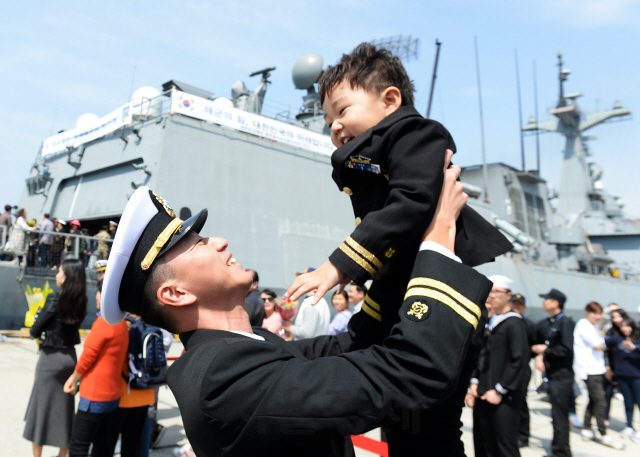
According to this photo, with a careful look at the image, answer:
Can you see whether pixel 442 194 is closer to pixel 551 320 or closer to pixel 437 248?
pixel 437 248

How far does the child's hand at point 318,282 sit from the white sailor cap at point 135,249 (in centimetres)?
41

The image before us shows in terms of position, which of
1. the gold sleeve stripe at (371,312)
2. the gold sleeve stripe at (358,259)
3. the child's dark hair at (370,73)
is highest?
the child's dark hair at (370,73)

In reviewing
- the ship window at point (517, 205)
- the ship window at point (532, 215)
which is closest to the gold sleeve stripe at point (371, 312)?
the ship window at point (517, 205)

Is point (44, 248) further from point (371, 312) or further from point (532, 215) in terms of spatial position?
point (532, 215)

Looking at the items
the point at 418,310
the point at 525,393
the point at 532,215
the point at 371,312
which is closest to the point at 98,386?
the point at 371,312

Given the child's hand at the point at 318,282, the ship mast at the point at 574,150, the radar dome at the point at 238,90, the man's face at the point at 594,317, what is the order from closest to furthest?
the child's hand at the point at 318,282 < the man's face at the point at 594,317 < the radar dome at the point at 238,90 < the ship mast at the point at 574,150

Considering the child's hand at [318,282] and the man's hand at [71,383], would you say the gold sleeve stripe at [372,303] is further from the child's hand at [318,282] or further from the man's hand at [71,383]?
the man's hand at [71,383]

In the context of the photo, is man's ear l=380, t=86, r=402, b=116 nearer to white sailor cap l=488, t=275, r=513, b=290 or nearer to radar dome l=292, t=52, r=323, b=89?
white sailor cap l=488, t=275, r=513, b=290

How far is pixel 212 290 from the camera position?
1.35m

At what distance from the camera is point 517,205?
2262 centimetres

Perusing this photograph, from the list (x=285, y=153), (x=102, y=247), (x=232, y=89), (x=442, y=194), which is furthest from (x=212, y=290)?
(x=232, y=89)

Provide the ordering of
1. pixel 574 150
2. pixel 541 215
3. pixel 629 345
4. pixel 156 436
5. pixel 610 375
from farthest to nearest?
pixel 574 150
pixel 541 215
pixel 610 375
pixel 629 345
pixel 156 436

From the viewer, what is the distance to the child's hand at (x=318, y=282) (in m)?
1.16

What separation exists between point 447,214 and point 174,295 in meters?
0.77
